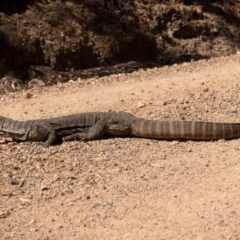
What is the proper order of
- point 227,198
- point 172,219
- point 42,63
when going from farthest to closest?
point 42,63 → point 227,198 → point 172,219

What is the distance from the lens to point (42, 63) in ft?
44.7

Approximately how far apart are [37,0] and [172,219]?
1028cm

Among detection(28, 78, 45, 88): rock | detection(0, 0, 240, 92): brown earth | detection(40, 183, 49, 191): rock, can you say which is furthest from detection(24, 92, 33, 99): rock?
detection(40, 183, 49, 191): rock

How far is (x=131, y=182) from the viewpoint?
634cm

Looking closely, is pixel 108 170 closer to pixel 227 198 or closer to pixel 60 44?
pixel 227 198

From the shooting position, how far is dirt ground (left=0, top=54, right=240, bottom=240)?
17.7 feet

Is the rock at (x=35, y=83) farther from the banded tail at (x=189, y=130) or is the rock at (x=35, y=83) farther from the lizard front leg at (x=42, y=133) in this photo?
the banded tail at (x=189, y=130)

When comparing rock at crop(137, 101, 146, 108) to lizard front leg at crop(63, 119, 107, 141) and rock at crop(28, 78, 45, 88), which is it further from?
rock at crop(28, 78, 45, 88)

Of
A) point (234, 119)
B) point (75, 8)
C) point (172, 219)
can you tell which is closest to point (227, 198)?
point (172, 219)

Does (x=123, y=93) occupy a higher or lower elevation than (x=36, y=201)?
lower

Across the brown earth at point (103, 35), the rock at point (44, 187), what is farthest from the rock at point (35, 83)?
the rock at point (44, 187)

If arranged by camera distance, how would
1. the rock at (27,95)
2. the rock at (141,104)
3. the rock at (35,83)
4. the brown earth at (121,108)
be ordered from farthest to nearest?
the rock at (35,83) → the rock at (27,95) → the rock at (141,104) → the brown earth at (121,108)

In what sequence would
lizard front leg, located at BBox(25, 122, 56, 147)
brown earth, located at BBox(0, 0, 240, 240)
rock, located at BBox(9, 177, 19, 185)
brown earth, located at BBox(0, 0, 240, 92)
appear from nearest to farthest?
brown earth, located at BBox(0, 0, 240, 240)
rock, located at BBox(9, 177, 19, 185)
lizard front leg, located at BBox(25, 122, 56, 147)
brown earth, located at BBox(0, 0, 240, 92)

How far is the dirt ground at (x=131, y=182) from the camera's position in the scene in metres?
5.41
